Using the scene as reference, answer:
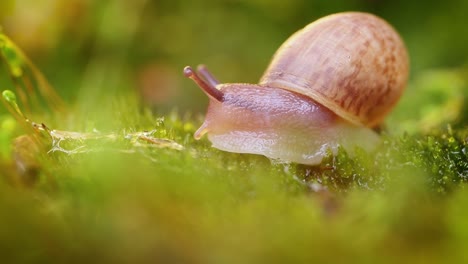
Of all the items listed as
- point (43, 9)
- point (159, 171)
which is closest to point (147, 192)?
point (159, 171)

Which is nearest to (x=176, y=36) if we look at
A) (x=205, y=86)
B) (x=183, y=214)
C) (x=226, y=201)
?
(x=205, y=86)

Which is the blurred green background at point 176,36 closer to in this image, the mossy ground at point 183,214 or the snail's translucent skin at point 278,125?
the snail's translucent skin at point 278,125

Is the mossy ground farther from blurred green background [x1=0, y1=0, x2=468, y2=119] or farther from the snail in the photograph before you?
blurred green background [x1=0, y1=0, x2=468, y2=119]

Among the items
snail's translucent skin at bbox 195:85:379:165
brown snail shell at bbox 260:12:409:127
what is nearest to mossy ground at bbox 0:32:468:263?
snail's translucent skin at bbox 195:85:379:165

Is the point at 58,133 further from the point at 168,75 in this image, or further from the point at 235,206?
the point at 168,75

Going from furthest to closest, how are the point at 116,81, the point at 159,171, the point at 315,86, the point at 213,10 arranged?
the point at 213,10 < the point at 116,81 < the point at 315,86 < the point at 159,171

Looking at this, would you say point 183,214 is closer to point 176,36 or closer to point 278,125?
point 278,125

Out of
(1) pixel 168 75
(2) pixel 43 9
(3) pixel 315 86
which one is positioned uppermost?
(2) pixel 43 9
